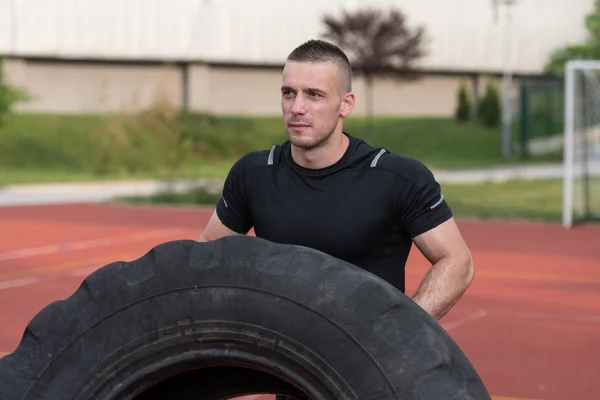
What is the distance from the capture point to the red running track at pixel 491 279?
8.10 metres

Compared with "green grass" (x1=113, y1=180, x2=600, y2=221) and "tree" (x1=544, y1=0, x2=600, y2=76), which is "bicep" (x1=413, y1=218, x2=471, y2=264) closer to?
"green grass" (x1=113, y1=180, x2=600, y2=221)

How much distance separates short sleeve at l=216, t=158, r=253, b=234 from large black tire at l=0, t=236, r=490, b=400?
0.97 m

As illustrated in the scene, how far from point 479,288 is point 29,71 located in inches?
1433

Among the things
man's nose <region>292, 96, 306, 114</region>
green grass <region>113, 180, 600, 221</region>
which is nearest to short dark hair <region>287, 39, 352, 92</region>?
man's nose <region>292, 96, 306, 114</region>

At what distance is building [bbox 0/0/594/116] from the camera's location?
45.8 m

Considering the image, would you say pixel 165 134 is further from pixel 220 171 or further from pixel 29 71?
pixel 29 71

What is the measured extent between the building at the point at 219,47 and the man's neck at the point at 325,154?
3876 cm

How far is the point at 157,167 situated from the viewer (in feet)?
112

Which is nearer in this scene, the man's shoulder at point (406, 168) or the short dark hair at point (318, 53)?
the short dark hair at point (318, 53)

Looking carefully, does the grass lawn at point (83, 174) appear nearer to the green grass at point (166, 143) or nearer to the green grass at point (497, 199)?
the green grass at point (166, 143)

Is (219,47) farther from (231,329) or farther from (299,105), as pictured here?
(231,329)

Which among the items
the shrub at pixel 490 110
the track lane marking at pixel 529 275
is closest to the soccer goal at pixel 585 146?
the track lane marking at pixel 529 275

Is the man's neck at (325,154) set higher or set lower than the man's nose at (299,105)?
lower

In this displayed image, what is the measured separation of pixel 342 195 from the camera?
391cm
